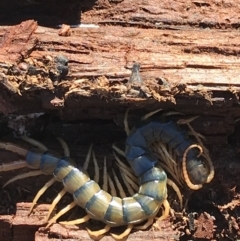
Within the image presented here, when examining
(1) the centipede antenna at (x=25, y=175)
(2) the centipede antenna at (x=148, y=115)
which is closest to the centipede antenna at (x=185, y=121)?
(2) the centipede antenna at (x=148, y=115)

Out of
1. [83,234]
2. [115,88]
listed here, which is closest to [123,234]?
[83,234]

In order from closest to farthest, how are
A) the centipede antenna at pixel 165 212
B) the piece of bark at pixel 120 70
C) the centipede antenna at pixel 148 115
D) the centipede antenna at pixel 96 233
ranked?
the piece of bark at pixel 120 70 < the centipede antenna at pixel 148 115 < the centipede antenna at pixel 96 233 < the centipede antenna at pixel 165 212

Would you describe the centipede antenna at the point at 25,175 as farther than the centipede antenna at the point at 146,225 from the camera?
Yes

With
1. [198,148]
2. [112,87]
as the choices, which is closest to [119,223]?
[198,148]

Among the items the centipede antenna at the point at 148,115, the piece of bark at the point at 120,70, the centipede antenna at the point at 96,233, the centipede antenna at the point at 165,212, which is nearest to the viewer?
the piece of bark at the point at 120,70

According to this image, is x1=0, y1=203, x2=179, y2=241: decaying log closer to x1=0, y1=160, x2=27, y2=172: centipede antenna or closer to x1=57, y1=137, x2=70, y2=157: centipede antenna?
x1=0, y1=160, x2=27, y2=172: centipede antenna

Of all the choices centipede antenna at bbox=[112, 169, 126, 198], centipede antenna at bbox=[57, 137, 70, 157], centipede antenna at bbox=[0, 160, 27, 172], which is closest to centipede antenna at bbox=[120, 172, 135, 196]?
centipede antenna at bbox=[112, 169, 126, 198]

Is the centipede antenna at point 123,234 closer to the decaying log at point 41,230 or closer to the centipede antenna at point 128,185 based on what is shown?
the decaying log at point 41,230
